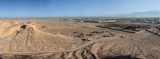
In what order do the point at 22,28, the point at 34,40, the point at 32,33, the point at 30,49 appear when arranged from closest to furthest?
the point at 30,49 < the point at 34,40 < the point at 32,33 < the point at 22,28

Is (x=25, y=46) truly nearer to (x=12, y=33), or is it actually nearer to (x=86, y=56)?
(x=12, y=33)

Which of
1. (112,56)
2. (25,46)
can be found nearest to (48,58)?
(25,46)

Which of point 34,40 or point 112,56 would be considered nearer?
point 112,56

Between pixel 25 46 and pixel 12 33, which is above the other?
pixel 12 33

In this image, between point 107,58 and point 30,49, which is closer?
point 107,58

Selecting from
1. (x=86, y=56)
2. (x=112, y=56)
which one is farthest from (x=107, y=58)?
(x=86, y=56)

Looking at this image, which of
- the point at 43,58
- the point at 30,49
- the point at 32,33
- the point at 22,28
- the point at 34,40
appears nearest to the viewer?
the point at 43,58

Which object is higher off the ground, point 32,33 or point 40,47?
point 32,33

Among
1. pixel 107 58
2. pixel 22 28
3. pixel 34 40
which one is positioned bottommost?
pixel 107 58

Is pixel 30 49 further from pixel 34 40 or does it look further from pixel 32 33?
pixel 32 33
